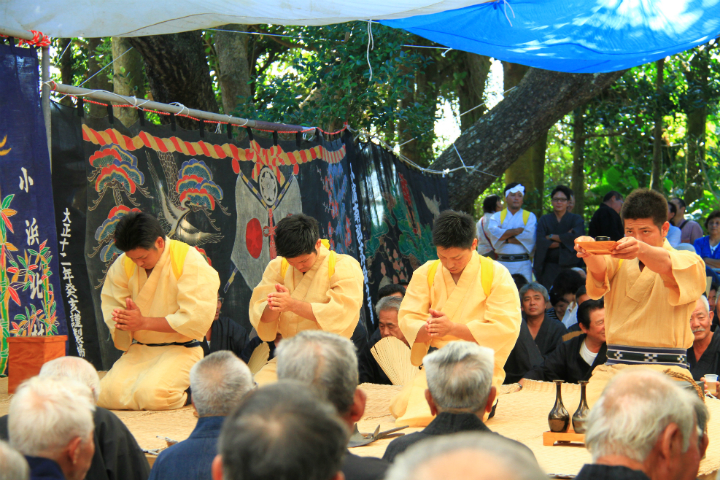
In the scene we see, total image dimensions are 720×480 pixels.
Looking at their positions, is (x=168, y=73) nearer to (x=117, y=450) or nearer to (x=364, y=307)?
(x=364, y=307)

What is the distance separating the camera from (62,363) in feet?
8.46

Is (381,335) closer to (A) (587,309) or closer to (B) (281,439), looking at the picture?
(A) (587,309)

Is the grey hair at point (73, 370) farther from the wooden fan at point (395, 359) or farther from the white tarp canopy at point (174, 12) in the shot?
the wooden fan at point (395, 359)

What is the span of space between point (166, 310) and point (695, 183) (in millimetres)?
11099

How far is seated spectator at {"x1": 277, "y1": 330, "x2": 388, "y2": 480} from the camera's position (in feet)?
6.15

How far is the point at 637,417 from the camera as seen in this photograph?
5.76 ft

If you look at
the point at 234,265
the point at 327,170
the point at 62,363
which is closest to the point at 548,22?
the point at 327,170

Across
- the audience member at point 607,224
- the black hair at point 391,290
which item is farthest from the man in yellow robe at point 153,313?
the audience member at point 607,224

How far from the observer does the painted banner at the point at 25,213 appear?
3.94m

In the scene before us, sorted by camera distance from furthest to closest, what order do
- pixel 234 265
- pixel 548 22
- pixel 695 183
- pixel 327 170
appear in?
pixel 695 183 < pixel 327 170 < pixel 234 265 < pixel 548 22

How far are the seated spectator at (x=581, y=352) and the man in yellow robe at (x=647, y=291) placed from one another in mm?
810

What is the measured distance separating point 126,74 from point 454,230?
571 cm

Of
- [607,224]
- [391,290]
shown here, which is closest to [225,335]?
[391,290]

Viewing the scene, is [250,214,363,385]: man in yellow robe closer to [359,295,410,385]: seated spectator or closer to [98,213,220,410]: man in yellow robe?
[98,213,220,410]: man in yellow robe
